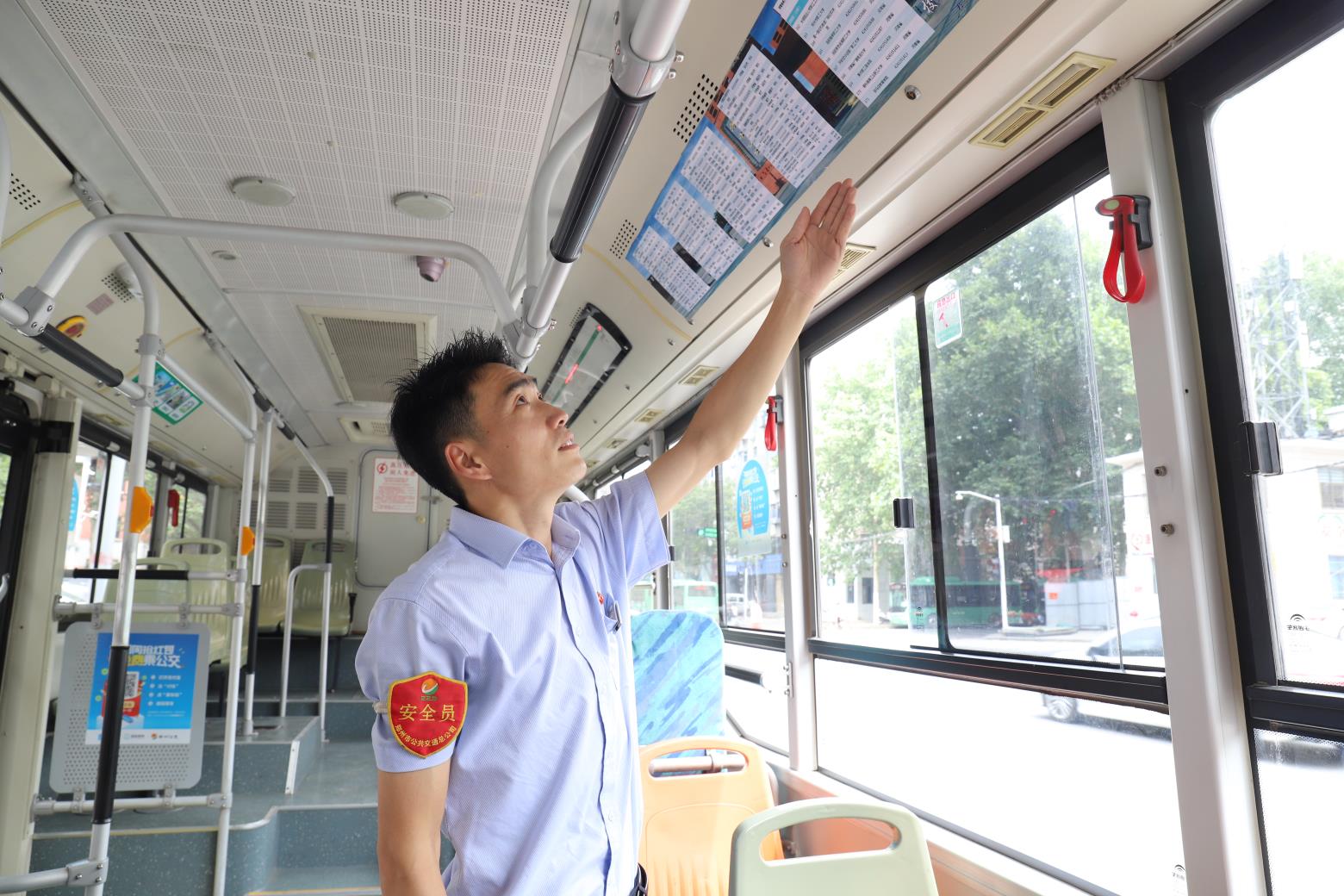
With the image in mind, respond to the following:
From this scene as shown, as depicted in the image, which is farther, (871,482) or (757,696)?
(757,696)

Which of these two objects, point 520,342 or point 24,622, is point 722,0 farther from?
point 24,622

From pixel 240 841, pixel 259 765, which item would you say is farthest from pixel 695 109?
pixel 259 765

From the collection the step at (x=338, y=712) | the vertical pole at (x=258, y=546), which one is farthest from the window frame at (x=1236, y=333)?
the step at (x=338, y=712)

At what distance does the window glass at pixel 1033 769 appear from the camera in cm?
198

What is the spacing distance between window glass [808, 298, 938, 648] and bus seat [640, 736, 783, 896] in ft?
2.50

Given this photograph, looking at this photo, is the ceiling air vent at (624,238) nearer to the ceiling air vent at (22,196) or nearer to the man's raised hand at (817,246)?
the man's raised hand at (817,246)

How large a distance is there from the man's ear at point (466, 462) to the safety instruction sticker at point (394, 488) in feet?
16.3

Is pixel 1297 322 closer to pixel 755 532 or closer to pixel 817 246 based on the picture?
pixel 817 246

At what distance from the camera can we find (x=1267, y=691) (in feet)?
5.21

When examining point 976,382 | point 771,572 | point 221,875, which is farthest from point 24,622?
point 976,382

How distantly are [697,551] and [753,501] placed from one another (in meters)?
1.46

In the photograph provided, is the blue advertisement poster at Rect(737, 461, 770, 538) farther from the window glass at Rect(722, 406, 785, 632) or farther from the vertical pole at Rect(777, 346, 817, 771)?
the vertical pole at Rect(777, 346, 817, 771)

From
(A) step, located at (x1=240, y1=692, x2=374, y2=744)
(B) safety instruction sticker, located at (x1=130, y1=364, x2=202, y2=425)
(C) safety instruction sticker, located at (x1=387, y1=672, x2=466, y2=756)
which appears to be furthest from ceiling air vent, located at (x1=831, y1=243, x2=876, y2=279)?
(A) step, located at (x1=240, y1=692, x2=374, y2=744)

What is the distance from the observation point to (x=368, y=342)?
14.1 feet
